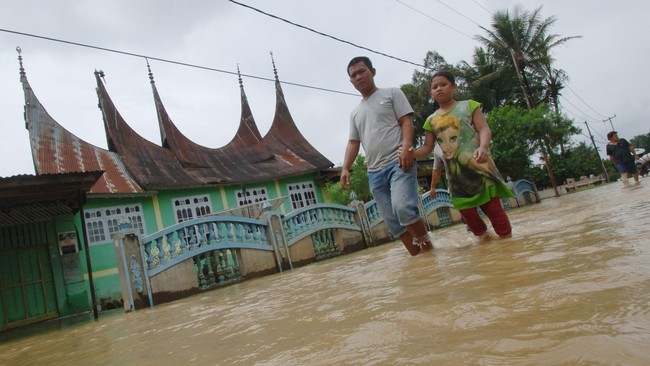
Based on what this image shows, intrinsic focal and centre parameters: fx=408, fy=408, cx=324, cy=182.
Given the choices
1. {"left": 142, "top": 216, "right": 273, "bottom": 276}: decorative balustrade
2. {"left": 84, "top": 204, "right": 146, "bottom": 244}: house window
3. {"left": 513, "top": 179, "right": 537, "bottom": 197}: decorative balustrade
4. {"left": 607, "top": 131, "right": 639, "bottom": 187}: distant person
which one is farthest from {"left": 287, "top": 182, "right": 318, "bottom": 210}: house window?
{"left": 607, "top": 131, "right": 639, "bottom": 187}: distant person

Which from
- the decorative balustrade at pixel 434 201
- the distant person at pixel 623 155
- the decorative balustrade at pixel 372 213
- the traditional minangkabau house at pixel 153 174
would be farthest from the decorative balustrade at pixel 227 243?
the distant person at pixel 623 155

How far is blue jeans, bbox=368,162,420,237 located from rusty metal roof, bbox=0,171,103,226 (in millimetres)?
5130

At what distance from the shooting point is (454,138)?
145 inches

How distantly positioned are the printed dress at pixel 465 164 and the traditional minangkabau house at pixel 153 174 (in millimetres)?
8261

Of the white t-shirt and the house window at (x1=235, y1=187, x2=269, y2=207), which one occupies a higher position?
the house window at (x1=235, y1=187, x2=269, y2=207)

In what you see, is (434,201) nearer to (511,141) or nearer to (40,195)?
(511,141)

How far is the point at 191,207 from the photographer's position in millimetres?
15250

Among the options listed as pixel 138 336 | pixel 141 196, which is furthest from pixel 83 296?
pixel 138 336

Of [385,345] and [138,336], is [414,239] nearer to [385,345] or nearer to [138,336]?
[138,336]

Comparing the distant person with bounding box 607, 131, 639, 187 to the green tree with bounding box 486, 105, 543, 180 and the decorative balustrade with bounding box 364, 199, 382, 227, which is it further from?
the green tree with bounding box 486, 105, 543, 180

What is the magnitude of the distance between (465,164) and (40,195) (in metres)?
7.34

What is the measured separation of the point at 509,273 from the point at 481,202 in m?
1.89

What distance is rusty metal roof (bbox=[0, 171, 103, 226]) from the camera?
6.24 meters

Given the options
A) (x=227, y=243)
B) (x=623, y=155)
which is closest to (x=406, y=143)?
(x=227, y=243)
